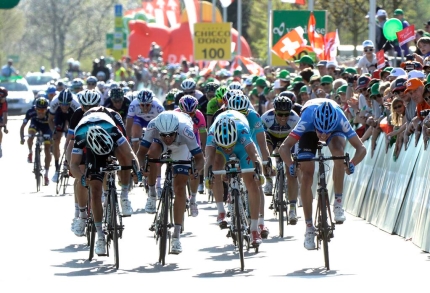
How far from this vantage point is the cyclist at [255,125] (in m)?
15.2

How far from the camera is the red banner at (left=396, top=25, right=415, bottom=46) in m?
22.8

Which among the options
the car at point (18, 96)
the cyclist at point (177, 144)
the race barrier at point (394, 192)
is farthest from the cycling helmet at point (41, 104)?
the car at point (18, 96)

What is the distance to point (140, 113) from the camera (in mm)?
20734

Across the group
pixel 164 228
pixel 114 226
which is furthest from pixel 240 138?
pixel 114 226

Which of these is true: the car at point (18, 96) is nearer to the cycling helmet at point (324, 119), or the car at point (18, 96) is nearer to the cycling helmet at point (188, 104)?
the cycling helmet at point (188, 104)

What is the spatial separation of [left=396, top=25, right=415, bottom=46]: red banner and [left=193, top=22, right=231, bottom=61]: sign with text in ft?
82.6

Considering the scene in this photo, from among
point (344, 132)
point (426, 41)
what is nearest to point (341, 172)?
point (344, 132)

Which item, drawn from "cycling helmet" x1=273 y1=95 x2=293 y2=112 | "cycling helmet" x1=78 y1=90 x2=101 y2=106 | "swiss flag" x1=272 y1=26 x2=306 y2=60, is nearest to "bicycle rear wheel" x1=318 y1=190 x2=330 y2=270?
"cycling helmet" x1=273 y1=95 x2=293 y2=112

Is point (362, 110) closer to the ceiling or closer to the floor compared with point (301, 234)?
closer to the ceiling

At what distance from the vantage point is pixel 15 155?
37.4 metres

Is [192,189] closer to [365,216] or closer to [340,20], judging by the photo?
[365,216]

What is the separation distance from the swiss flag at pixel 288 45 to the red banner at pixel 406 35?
8.47m

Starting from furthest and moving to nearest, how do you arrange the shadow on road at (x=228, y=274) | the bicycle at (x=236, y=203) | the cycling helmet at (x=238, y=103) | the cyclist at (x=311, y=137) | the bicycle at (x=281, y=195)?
the bicycle at (x=281, y=195) < the cycling helmet at (x=238, y=103) < the cyclist at (x=311, y=137) < the bicycle at (x=236, y=203) < the shadow on road at (x=228, y=274)

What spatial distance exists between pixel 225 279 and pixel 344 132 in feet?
7.64
